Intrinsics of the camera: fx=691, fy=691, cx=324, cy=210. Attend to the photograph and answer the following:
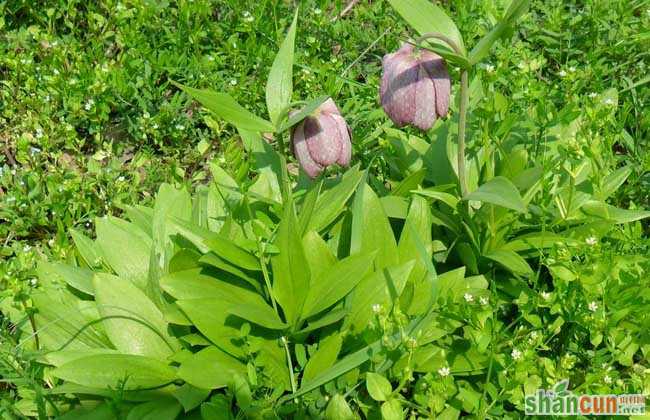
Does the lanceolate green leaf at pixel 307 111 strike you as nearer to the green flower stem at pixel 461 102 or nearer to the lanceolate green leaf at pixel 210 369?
the green flower stem at pixel 461 102

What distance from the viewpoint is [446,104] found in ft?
5.97

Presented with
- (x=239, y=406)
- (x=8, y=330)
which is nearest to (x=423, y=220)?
(x=239, y=406)

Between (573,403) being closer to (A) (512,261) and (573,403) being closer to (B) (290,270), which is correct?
(A) (512,261)

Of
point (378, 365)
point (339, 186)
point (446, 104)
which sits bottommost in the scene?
point (378, 365)

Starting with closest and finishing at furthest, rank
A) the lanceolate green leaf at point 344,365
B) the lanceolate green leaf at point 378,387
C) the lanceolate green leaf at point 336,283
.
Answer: the lanceolate green leaf at point 378,387, the lanceolate green leaf at point 344,365, the lanceolate green leaf at point 336,283

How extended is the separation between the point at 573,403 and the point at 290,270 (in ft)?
2.48

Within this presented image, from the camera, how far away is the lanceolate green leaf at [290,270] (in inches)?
69.1

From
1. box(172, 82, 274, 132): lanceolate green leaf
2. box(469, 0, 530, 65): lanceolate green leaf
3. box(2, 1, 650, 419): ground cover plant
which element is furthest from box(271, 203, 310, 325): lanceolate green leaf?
box(469, 0, 530, 65): lanceolate green leaf

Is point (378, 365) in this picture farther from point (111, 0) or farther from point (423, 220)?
point (111, 0)

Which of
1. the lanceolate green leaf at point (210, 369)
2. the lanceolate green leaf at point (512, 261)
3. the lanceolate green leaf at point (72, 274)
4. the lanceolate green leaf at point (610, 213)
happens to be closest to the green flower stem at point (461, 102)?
the lanceolate green leaf at point (512, 261)

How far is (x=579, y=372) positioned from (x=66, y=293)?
1.49m

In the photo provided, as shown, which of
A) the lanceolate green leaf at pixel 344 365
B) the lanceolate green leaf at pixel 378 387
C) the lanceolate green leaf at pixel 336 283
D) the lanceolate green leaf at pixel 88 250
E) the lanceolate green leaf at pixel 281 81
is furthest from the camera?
the lanceolate green leaf at pixel 88 250

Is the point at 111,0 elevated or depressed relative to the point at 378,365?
elevated

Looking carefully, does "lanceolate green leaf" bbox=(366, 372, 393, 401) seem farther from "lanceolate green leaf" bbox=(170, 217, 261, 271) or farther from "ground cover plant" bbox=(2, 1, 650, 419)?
"lanceolate green leaf" bbox=(170, 217, 261, 271)
